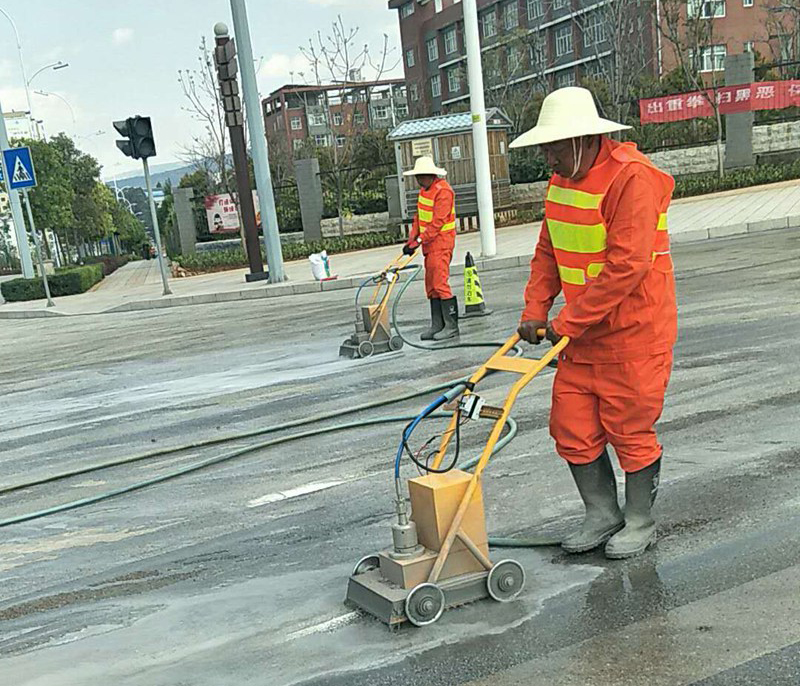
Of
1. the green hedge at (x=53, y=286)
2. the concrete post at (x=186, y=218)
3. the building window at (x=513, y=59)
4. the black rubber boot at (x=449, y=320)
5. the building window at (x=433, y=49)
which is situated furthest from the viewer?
the building window at (x=433, y=49)

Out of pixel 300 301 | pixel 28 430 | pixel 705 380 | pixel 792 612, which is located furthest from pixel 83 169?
pixel 792 612

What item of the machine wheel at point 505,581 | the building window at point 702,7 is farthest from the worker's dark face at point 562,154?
the building window at point 702,7

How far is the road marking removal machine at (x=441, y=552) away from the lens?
131 inches

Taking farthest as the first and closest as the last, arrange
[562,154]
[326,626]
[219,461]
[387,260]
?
[387,260] → [219,461] → [562,154] → [326,626]

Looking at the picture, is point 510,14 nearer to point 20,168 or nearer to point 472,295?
point 20,168

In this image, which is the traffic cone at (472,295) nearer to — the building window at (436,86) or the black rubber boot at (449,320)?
the black rubber boot at (449,320)

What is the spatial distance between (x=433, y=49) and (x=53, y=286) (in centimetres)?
4739

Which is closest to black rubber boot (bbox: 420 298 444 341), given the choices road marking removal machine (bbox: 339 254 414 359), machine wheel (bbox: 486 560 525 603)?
road marking removal machine (bbox: 339 254 414 359)

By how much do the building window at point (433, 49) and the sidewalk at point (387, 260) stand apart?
1701 inches

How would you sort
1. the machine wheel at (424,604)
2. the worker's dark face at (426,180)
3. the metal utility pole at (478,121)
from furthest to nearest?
the metal utility pole at (478,121), the worker's dark face at (426,180), the machine wheel at (424,604)

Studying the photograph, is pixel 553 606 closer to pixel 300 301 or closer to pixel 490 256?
pixel 300 301

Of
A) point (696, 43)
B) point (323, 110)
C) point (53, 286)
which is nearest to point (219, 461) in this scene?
point (53, 286)

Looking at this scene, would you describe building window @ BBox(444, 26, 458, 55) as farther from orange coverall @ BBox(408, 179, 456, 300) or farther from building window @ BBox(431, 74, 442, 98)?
orange coverall @ BBox(408, 179, 456, 300)

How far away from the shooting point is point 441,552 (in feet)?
10.9
